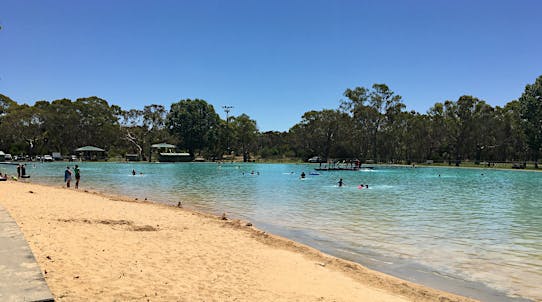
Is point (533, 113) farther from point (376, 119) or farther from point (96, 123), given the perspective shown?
point (96, 123)

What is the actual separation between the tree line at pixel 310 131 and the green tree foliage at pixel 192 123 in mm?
252

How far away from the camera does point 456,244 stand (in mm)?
12289

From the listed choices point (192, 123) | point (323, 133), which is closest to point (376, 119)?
point (323, 133)

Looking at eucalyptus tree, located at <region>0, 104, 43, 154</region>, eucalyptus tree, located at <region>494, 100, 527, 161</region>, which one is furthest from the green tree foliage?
eucalyptus tree, located at <region>494, 100, 527, 161</region>

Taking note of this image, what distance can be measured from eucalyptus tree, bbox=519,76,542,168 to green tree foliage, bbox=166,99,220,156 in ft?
221

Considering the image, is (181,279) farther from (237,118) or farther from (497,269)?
(237,118)

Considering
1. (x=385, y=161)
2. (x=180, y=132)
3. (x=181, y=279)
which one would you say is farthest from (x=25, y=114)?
(x=181, y=279)

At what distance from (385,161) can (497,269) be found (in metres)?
85.4

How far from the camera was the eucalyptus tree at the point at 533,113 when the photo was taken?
66.1 metres

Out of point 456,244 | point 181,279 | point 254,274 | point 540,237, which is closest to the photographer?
point 181,279

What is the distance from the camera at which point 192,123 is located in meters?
99.6

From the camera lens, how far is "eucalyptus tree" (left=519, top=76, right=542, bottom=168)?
217 ft

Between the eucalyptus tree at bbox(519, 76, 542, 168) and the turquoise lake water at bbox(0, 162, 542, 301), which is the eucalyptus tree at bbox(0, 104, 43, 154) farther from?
the eucalyptus tree at bbox(519, 76, 542, 168)

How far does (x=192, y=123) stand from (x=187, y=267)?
308 ft
